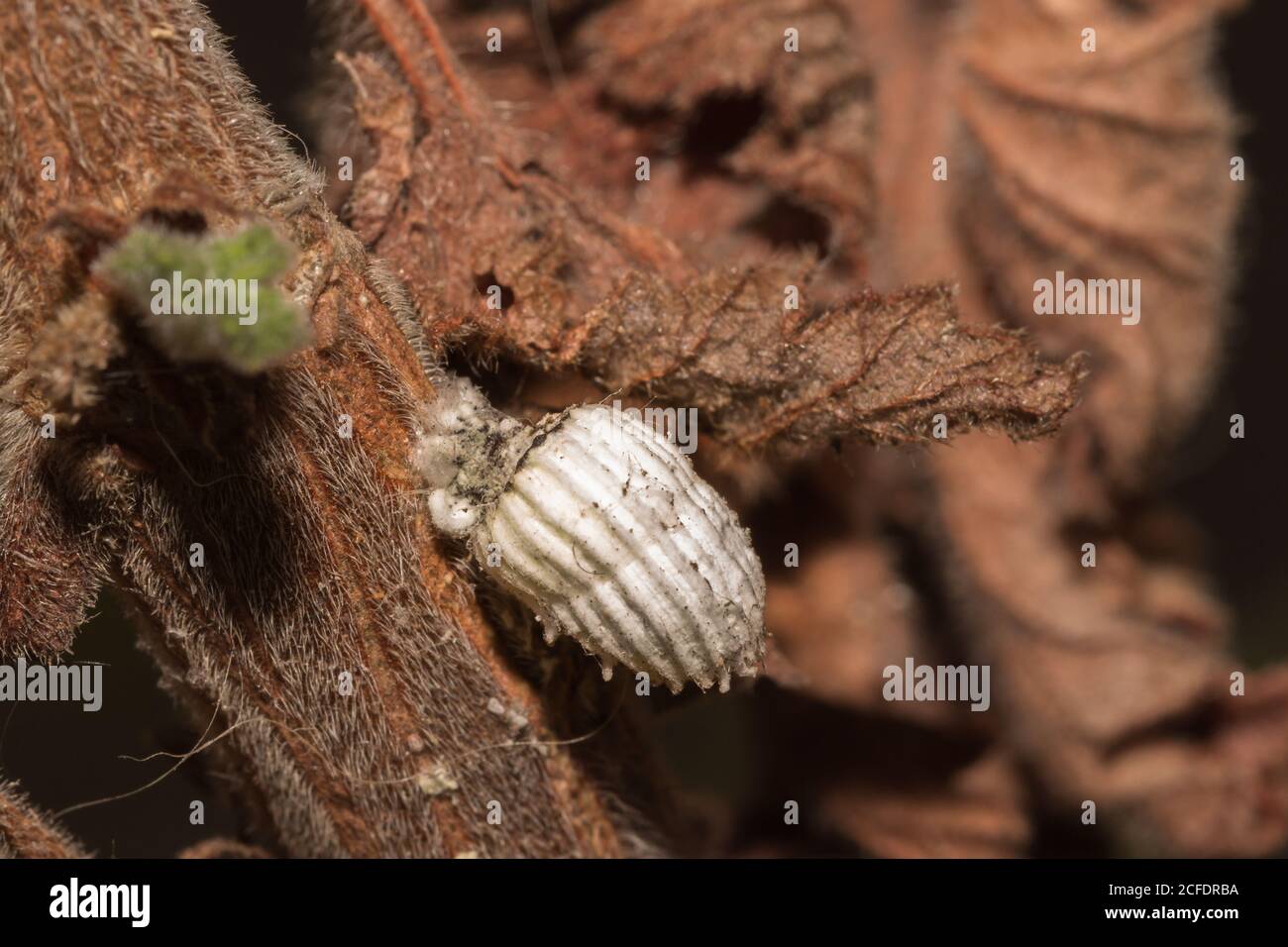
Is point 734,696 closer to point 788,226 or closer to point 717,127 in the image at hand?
point 788,226

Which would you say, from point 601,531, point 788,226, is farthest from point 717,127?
point 601,531

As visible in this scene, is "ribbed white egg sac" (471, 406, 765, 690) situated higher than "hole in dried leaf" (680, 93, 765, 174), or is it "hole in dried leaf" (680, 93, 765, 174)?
"hole in dried leaf" (680, 93, 765, 174)

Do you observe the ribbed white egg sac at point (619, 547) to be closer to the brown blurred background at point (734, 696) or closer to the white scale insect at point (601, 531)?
the white scale insect at point (601, 531)

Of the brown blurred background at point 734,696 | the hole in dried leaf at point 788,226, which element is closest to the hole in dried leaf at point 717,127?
the hole in dried leaf at point 788,226

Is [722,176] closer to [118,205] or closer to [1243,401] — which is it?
[118,205]

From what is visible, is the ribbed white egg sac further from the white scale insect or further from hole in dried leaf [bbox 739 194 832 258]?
hole in dried leaf [bbox 739 194 832 258]

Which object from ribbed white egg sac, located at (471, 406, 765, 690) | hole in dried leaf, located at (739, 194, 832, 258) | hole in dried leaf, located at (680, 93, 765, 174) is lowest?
ribbed white egg sac, located at (471, 406, 765, 690)

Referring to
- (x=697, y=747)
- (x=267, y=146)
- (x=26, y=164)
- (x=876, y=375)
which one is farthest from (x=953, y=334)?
(x=697, y=747)

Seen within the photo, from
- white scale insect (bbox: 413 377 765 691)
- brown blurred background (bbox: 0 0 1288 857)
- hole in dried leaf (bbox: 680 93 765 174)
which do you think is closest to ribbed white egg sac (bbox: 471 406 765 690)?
white scale insect (bbox: 413 377 765 691)
